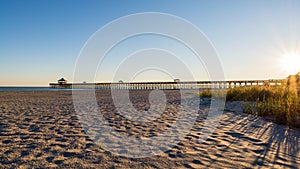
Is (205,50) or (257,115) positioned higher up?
(205,50)

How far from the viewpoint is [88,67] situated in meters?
9.59

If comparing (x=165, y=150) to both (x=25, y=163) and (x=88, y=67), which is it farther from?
(x=88, y=67)

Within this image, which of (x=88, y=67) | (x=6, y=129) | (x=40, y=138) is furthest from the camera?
(x=88, y=67)

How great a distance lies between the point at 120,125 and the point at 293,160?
4537 mm

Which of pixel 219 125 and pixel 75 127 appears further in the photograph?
pixel 219 125

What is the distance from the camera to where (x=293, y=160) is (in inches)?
146

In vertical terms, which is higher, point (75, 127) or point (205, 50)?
point (205, 50)

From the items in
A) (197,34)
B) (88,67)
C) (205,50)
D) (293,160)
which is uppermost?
(197,34)

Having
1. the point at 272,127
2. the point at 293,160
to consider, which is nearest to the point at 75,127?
the point at 293,160

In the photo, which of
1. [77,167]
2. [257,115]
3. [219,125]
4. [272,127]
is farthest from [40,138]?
[257,115]

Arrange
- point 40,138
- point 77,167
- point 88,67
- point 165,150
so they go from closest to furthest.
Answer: point 77,167
point 165,150
point 40,138
point 88,67

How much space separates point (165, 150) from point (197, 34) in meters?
7.02

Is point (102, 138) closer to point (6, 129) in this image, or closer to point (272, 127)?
point (6, 129)

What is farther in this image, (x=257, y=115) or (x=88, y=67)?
(x=88, y=67)
